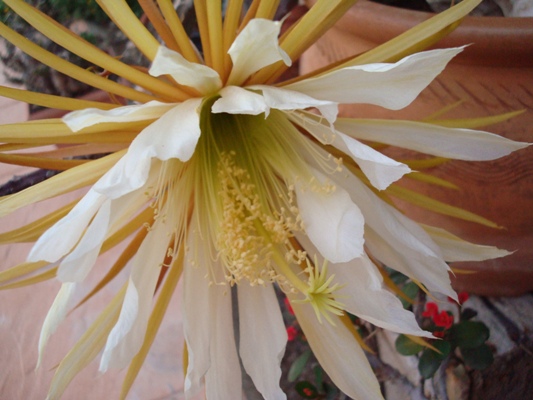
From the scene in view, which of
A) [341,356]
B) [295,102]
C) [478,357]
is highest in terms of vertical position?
[295,102]

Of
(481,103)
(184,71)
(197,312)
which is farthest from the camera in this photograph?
(481,103)

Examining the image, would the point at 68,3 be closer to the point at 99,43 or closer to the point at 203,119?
the point at 99,43

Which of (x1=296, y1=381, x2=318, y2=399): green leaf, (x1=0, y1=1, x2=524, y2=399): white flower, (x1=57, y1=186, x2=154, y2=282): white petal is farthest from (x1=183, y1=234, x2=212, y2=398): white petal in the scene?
(x1=296, y1=381, x2=318, y2=399): green leaf

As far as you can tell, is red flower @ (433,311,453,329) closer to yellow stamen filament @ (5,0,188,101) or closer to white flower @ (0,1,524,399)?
white flower @ (0,1,524,399)

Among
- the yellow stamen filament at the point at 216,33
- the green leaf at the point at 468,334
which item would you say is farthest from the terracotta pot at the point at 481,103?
the yellow stamen filament at the point at 216,33

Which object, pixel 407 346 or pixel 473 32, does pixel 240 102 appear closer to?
pixel 473 32

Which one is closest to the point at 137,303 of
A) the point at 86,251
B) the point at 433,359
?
the point at 86,251
